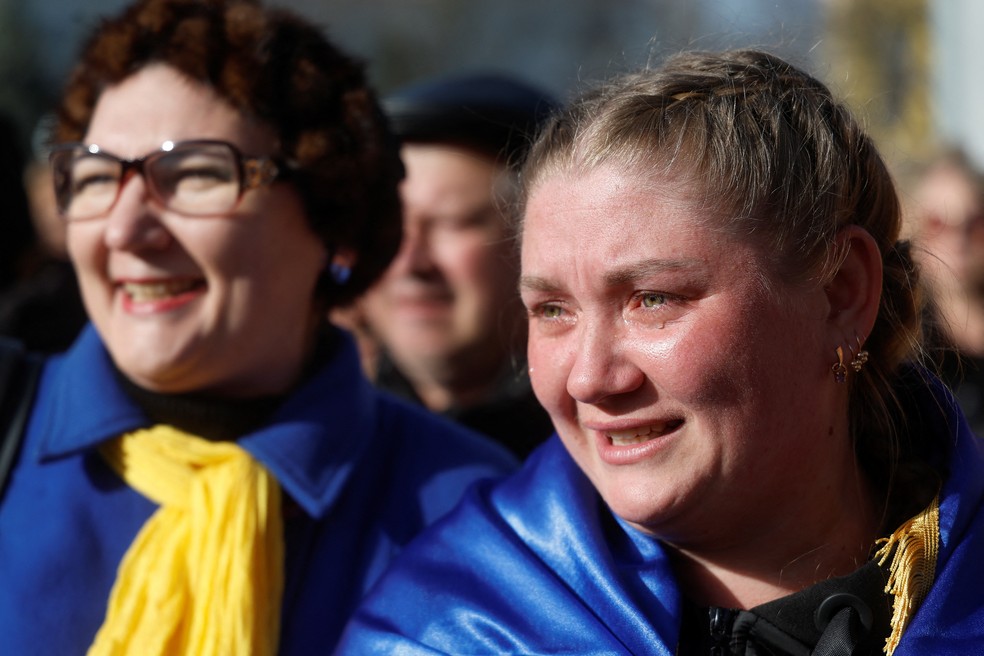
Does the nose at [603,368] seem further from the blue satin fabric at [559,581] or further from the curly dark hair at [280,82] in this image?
the curly dark hair at [280,82]

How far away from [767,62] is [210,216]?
4.07 feet

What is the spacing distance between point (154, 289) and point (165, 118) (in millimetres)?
381

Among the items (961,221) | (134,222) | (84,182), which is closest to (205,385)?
(134,222)

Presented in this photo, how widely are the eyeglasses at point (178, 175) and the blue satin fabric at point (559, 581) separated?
0.88 m

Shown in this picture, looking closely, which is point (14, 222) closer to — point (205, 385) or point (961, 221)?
point (205, 385)

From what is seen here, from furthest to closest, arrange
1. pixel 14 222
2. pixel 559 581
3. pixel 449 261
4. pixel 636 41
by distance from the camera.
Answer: pixel 14 222, pixel 636 41, pixel 449 261, pixel 559 581

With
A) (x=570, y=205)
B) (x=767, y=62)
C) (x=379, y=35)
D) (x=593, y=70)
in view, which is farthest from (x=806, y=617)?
(x=379, y=35)

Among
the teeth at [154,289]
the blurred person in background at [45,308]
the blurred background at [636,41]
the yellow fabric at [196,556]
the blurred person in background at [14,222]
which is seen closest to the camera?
the yellow fabric at [196,556]

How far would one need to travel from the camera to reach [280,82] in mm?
2887

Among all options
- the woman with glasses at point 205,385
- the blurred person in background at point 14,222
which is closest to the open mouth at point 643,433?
the woman with glasses at point 205,385

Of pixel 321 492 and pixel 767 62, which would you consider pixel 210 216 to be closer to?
pixel 321 492

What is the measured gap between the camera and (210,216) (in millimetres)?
2748

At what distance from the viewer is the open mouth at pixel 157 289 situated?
2781 millimetres

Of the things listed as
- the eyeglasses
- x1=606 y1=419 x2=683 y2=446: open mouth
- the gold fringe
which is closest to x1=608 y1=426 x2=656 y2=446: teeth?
x1=606 y1=419 x2=683 y2=446: open mouth
